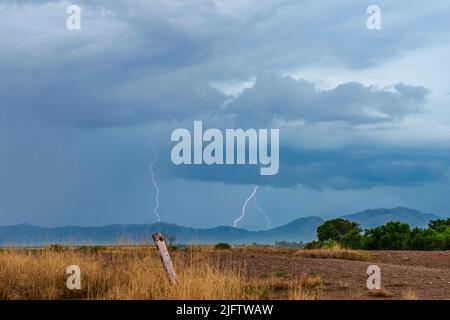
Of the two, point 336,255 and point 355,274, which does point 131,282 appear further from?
point 336,255

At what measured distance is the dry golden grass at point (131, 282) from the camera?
1709 cm

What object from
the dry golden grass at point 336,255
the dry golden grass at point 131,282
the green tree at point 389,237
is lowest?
the dry golden grass at point 131,282

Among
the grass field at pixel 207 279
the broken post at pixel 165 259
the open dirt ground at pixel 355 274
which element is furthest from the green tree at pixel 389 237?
the broken post at pixel 165 259

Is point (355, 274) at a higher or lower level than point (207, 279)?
higher

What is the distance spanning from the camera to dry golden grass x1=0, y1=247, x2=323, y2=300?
17.1 meters

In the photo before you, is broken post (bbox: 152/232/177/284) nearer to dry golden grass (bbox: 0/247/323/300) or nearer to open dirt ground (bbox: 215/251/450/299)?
dry golden grass (bbox: 0/247/323/300)

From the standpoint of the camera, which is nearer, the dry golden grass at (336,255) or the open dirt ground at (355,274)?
Result: the open dirt ground at (355,274)

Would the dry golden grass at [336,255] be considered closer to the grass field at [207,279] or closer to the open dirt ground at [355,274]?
the open dirt ground at [355,274]

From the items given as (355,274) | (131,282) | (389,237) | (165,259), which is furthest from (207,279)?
(389,237)

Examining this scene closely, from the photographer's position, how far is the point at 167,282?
1811cm

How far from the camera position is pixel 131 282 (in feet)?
61.9

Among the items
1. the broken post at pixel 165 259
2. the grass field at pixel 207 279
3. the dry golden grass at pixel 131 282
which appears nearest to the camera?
the dry golden grass at pixel 131 282
